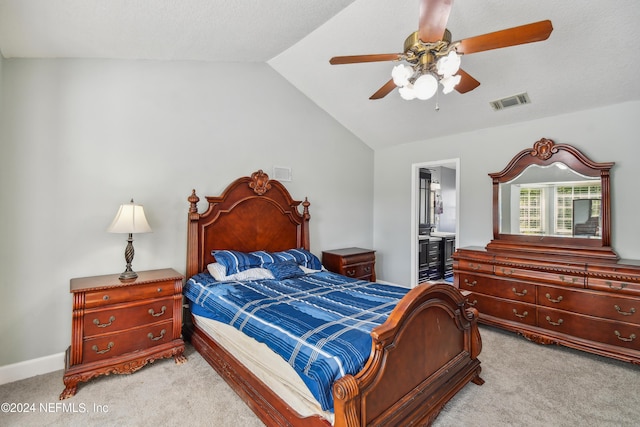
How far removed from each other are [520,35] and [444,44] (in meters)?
0.41

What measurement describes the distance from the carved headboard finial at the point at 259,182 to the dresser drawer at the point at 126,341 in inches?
68.5

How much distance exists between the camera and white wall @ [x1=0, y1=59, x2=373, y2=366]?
251 centimetres

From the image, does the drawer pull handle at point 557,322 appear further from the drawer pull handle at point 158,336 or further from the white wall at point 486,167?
the drawer pull handle at point 158,336

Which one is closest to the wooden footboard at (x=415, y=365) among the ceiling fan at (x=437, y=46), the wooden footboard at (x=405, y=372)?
the wooden footboard at (x=405, y=372)

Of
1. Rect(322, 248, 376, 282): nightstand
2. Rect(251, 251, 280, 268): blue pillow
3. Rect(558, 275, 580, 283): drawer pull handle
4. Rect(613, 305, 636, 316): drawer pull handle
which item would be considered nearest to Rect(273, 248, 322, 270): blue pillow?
Rect(251, 251, 280, 268): blue pillow

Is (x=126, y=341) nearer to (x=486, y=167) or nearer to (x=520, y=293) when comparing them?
(x=520, y=293)

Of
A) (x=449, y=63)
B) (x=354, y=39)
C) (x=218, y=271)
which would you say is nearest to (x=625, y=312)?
(x=449, y=63)

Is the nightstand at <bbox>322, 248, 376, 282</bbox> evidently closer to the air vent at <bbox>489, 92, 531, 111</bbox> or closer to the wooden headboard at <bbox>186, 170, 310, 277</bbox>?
the wooden headboard at <bbox>186, 170, 310, 277</bbox>

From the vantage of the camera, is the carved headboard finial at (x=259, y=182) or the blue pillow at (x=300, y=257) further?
the carved headboard finial at (x=259, y=182)

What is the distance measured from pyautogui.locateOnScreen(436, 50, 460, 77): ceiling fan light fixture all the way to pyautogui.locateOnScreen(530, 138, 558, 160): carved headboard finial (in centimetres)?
240

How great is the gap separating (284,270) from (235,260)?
1.77ft

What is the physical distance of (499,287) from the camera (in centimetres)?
347

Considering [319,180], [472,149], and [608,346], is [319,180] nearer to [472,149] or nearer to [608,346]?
[472,149]

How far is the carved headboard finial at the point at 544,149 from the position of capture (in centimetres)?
350
